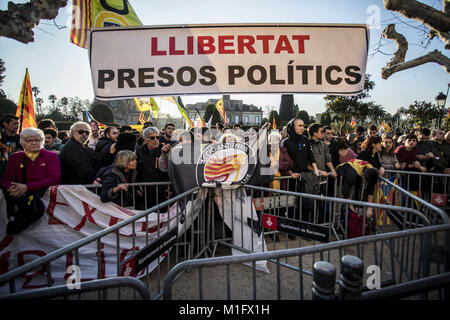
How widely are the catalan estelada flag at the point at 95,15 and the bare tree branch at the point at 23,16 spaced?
10.1 ft

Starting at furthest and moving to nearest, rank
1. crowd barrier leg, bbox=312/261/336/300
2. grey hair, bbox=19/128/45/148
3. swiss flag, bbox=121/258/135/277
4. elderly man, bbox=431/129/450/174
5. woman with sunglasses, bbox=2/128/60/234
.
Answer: elderly man, bbox=431/129/450/174
grey hair, bbox=19/128/45/148
woman with sunglasses, bbox=2/128/60/234
swiss flag, bbox=121/258/135/277
crowd barrier leg, bbox=312/261/336/300

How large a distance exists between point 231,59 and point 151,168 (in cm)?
276

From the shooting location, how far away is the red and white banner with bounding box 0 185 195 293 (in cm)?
316

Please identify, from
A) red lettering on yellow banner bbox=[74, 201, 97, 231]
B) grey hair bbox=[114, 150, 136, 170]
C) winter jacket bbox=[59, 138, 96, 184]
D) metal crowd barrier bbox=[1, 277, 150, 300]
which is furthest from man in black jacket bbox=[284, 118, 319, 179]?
metal crowd barrier bbox=[1, 277, 150, 300]

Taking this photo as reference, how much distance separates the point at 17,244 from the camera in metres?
3.16

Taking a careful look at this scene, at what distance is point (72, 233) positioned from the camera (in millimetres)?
3359

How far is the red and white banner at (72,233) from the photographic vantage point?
3.16 meters

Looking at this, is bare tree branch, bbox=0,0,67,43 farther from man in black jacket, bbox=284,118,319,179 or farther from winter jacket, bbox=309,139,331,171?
winter jacket, bbox=309,139,331,171

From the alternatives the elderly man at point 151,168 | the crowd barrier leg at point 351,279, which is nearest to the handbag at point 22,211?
the elderly man at point 151,168

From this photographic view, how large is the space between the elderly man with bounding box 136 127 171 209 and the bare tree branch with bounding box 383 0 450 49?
19.0 ft

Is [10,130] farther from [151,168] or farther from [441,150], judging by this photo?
[441,150]
